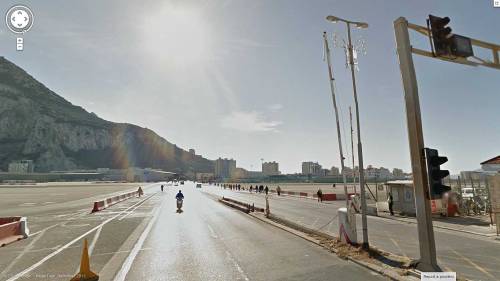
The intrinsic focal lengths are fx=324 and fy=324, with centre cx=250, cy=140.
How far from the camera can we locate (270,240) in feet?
46.2

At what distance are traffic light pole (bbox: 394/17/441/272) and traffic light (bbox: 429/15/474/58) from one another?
748 millimetres

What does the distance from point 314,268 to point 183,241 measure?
21.7 ft

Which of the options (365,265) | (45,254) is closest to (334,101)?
(365,265)

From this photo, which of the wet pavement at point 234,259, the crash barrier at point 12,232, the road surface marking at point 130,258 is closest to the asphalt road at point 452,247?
the wet pavement at point 234,259

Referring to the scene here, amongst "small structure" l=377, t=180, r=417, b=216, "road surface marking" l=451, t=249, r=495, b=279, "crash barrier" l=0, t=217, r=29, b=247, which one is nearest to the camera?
"road surface marking" l=451, t=249, r=495, b=279

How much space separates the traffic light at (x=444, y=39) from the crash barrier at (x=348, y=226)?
6.38m

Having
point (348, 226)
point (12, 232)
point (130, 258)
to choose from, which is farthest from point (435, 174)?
point (12, 232)

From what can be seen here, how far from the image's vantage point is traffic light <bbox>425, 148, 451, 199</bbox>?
8039mm

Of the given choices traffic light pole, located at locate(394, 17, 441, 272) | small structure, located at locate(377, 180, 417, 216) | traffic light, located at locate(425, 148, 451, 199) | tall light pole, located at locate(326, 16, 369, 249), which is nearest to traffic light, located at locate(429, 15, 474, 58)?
traffic light pole, located at locate(394, 17, 441, 272)

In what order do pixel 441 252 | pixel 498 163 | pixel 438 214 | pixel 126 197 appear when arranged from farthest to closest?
pixel 126 197
pixel 438 214
pixel 498 163
pixel 441 252

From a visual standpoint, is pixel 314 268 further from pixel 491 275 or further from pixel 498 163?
pixel 498 163

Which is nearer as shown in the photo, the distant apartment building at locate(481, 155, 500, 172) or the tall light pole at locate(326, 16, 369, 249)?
the tall light pole at locate(326, 16, 369, 249)

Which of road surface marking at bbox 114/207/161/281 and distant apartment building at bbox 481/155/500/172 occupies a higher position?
distant apartment building at bbox 481/155/500/172

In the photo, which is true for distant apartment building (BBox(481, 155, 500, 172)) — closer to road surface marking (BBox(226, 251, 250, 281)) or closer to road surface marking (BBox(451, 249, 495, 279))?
road surface marking (BBox(451, 249, 495, 279))
